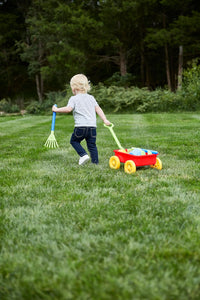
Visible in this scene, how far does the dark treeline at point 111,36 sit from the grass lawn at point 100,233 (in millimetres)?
15468

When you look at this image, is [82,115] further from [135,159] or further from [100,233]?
[100,233]

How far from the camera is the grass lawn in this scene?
1614mm

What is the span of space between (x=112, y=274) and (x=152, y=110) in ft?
44.4

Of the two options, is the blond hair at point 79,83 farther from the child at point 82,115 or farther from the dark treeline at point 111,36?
the dark treeline at point 111,36

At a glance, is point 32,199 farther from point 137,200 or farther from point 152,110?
point 152,110

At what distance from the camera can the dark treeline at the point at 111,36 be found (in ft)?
63.8

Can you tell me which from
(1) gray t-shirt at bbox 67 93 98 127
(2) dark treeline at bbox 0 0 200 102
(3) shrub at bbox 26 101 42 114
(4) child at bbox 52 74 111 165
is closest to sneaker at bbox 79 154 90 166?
(4) child at bbox 52 74 111 165

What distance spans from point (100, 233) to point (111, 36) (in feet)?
64.7

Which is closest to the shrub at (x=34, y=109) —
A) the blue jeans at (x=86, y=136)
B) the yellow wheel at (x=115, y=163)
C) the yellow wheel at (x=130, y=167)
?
the blue jeans at (x=86, y=136)

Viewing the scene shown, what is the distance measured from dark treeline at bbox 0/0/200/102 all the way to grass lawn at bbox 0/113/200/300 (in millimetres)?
15468

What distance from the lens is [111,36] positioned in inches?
800

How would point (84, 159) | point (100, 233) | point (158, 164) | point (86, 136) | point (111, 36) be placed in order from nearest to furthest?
point (100, 233) < point (158, 164) < point (84, 159) < point (86, 136) < point (111, 36)

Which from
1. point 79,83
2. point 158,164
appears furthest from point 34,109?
point 158,164

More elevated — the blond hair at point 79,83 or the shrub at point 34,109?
the blond hair at point 79,83
